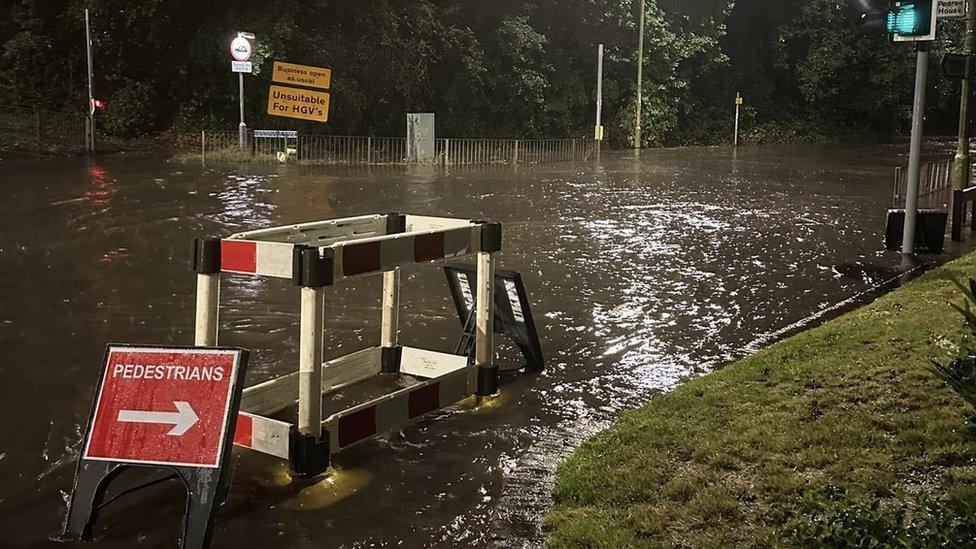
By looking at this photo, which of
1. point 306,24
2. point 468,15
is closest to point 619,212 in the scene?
point 306,24

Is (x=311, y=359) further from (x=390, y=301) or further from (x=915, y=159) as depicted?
(x=915, y=159)

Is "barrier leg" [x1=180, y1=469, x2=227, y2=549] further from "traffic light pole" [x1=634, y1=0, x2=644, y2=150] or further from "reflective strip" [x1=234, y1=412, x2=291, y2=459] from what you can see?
"traffic light pole" [x1=634, y1=0, x2=644, y2=150]

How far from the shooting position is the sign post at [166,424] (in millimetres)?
4594

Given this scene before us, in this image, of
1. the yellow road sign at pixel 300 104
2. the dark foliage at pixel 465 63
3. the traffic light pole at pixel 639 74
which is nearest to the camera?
the yellow road sign at pixel 300 104

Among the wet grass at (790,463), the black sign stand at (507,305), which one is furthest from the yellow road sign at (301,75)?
the wet grass at (790,463)

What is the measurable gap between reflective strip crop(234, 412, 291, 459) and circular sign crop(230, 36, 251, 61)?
26934 mm

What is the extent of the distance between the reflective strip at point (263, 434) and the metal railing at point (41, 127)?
32.5 meters

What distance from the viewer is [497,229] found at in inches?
267

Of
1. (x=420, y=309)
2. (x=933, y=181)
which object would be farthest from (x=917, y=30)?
(x=933, y=181)

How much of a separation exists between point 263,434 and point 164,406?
887 millimetres

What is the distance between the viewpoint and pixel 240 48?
3061 cm

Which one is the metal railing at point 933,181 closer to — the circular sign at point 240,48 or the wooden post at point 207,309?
the wooden post at point 207,309

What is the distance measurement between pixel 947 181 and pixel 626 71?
86.3 feet

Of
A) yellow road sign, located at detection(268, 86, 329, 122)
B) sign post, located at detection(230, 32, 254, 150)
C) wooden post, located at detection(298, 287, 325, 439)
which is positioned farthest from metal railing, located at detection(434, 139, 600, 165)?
wooden post, located at detection(298, 287, 325, 439)
